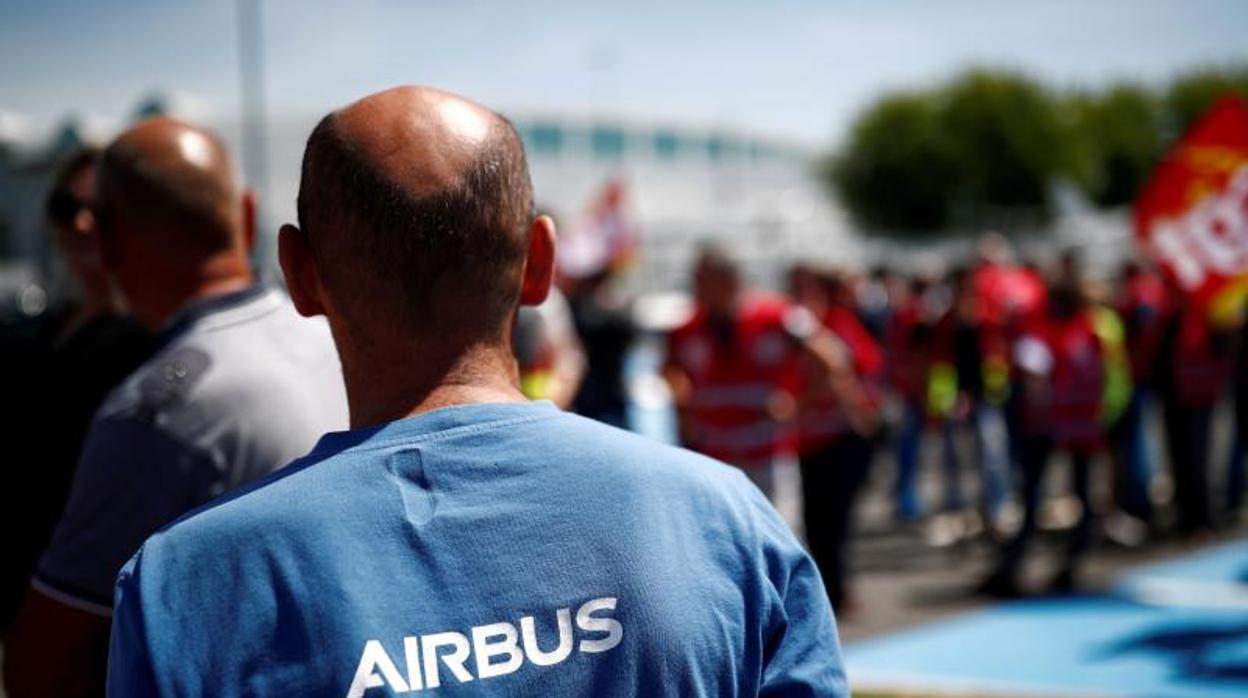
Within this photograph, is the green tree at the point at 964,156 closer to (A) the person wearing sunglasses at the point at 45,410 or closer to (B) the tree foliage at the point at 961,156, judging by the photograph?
(B) the tree foliage at the point at 961,156

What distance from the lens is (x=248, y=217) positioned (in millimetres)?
2629

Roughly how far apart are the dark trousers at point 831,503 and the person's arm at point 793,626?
6.03 metres

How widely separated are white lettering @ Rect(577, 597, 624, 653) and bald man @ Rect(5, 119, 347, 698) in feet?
3.33

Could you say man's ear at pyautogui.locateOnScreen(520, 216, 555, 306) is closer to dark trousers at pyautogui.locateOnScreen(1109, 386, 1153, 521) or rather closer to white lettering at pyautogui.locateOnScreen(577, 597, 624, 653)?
white lettering at pyautogui.locateOnScreen(577, 597, 624, 653)

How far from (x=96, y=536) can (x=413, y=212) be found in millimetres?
1030

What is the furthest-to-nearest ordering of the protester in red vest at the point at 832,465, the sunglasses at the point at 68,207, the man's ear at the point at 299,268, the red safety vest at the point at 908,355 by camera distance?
the red safety vest at the point at 908,355, the protester in red vest at the point at 832,465, the sunglasses at the point at 68,207, the man's ear at the point at 299,268

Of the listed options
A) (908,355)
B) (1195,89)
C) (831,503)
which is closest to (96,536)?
(831,503)

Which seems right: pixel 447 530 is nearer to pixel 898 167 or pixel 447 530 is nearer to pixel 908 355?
pixel 908 355

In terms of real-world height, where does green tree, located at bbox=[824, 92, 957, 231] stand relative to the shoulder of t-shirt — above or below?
below

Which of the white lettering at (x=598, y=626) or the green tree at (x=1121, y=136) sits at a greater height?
the white lettering at (x=598, y=626)

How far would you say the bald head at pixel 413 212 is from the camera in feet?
4.71

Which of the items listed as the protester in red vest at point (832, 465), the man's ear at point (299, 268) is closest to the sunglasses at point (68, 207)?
the man's ear at point (299, 268)

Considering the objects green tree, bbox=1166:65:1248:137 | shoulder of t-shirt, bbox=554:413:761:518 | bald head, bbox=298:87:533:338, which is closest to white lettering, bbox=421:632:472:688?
shoulder of t-shirt, bbox=554:413:761:518

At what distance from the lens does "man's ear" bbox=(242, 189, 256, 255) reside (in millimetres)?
2613
